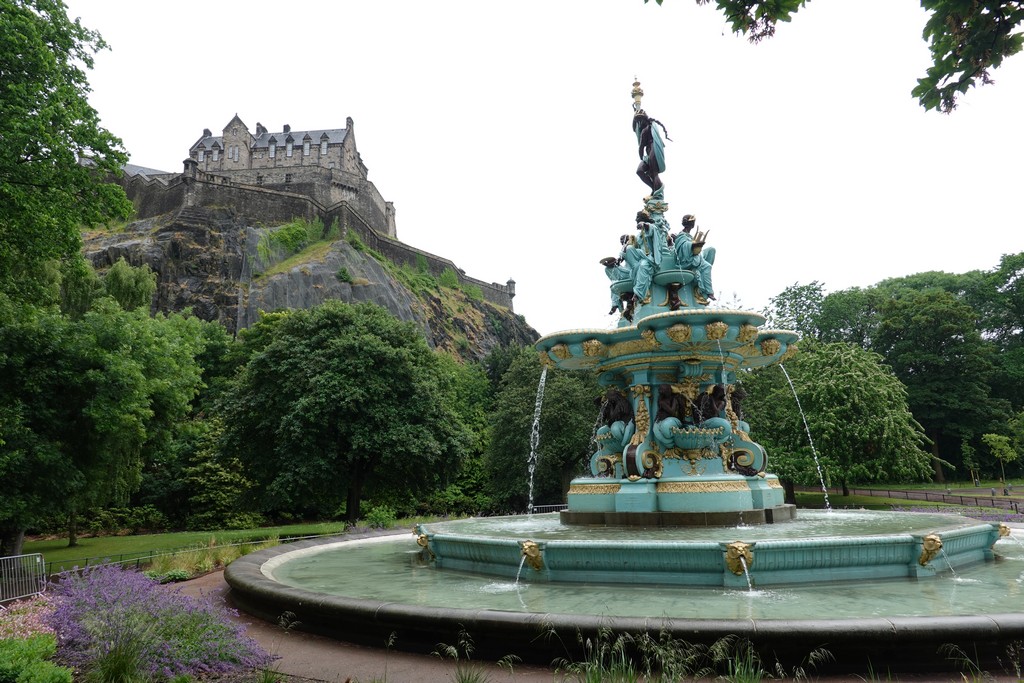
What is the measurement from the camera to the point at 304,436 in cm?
2645

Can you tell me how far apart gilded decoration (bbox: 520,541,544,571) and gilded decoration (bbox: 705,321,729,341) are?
217 inches

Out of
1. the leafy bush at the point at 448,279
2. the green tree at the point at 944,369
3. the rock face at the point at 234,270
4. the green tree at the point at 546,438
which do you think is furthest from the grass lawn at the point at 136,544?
the leafy bush at the point at 448,279

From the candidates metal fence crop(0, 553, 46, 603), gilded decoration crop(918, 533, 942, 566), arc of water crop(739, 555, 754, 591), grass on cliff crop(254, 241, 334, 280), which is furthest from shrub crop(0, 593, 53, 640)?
grass on cliff crop(254, 241, 334, 280)

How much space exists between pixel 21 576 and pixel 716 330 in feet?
40.8

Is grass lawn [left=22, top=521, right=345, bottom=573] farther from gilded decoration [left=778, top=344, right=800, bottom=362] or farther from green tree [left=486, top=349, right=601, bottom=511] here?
gilded decoration [left=778, top=344, right=800, bottom=362]

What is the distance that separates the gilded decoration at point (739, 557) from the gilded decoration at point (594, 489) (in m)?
4.82

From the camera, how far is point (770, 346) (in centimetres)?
1288

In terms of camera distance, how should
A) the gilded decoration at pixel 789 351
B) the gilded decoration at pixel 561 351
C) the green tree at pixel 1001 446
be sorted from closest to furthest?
1. the gilded decoration at pixel 561 351
2. the gilded decoration at pixel 789 351
3. the green tree at pixel 1001 446

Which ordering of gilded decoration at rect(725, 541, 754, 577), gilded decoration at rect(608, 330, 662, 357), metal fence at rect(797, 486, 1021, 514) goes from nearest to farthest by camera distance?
gilded decoration at rect(725, 541, 754, 577), gilded decoration at rect(608, 330, 662, 357), metal fence at rect(797, 486, 1021, 514)

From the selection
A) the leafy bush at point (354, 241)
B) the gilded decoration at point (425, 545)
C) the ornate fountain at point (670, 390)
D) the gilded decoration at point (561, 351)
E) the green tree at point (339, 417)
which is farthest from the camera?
the leafy bush at point (354, 241)

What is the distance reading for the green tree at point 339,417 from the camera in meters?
26.7

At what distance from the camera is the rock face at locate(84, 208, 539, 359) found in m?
61.0

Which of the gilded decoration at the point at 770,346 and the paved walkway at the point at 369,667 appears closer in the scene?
the paved walkway at the point at 369,667

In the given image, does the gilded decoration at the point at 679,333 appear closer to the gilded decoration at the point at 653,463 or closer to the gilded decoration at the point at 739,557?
the gilded decoration at the point at 653,463
